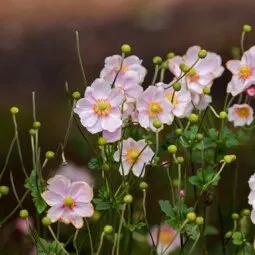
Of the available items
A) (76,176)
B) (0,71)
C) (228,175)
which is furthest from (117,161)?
(0,71)

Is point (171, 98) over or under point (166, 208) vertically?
over

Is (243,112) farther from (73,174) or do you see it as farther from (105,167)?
(73,174)

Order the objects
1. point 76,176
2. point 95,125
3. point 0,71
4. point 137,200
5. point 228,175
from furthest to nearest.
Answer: point 0,71
point 228,175
point 137,200
point 76,176
point 95,125

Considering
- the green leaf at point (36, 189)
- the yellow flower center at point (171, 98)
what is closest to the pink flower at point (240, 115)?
the yellow flower center at point (171, 98)

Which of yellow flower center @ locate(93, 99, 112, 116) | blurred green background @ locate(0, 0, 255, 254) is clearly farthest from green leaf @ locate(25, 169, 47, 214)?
blurred green background @ locate(0, 0, 255, 254)

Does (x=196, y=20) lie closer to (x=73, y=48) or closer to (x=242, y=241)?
(x=73, y=48)

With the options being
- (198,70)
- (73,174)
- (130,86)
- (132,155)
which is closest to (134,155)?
(132,155)
